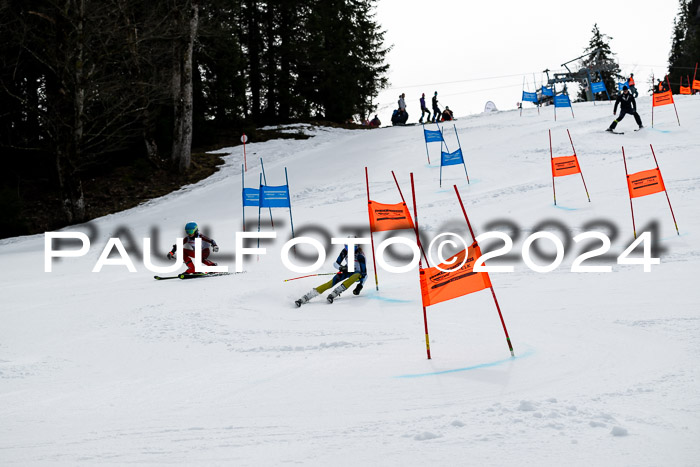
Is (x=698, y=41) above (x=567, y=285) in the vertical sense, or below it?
above

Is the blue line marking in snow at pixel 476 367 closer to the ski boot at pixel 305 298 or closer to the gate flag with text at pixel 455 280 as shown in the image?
the gate flag with text at pixel 455 280

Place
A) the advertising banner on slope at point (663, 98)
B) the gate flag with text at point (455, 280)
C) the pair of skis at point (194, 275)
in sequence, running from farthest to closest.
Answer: the advertising banner on slope at point (663, 98) < the pair of skis at point (194, 275) < the gate flag with text at point (455, 280)

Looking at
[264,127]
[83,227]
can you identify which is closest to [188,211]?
[83,227]

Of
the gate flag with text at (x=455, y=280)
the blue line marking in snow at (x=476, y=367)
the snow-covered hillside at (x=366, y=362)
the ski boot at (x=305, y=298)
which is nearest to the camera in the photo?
the snow-covered hillside at (x=366, y=362)

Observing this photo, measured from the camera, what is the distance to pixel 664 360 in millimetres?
6012

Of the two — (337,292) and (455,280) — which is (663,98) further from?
(455,280)

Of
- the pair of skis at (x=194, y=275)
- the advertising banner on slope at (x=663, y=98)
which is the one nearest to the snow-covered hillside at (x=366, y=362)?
the pair of skis at (x=194, y=275)

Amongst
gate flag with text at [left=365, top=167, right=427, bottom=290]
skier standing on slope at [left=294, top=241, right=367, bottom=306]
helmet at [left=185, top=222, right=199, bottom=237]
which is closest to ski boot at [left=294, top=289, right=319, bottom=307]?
skier standing on slope at [left=294, top=241, right=367, bottom=306]

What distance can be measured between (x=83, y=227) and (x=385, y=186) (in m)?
10.4

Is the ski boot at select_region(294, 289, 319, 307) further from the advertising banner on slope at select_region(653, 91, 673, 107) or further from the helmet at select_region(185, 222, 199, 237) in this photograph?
the advertising banner on slope at select_region(653, 91, 673, 107)

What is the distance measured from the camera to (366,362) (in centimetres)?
670

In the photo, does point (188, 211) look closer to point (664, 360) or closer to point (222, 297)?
A: point (222, 297)

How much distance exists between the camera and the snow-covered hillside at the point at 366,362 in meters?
4.44

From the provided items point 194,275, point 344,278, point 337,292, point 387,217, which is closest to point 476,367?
point 337,292
